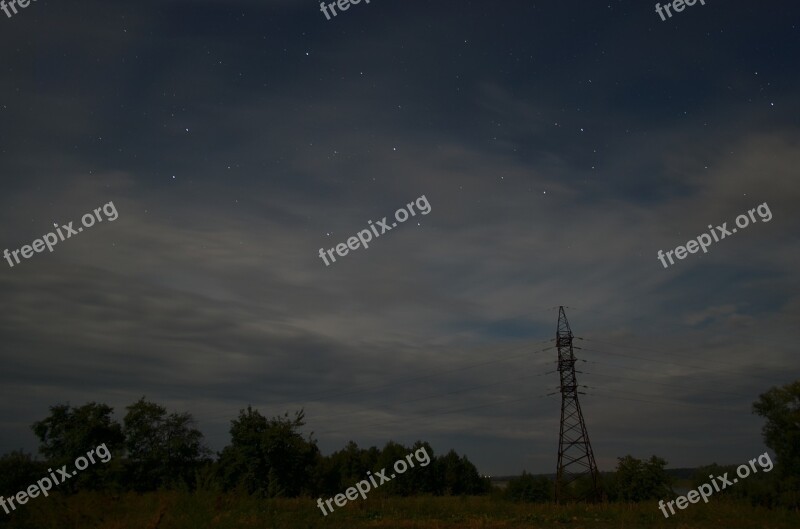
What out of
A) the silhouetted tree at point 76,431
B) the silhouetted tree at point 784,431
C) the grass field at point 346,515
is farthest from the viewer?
the silhouetted tree at point 76,431

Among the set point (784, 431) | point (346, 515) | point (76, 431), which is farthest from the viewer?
point (76, 431)

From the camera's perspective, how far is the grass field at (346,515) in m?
12.4

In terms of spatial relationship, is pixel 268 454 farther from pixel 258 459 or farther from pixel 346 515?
pixel 346 515

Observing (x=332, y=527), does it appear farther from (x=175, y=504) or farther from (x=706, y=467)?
(x=706, y=467)

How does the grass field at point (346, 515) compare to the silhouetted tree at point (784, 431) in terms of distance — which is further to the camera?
the silhouetted tree at point (784, 431)

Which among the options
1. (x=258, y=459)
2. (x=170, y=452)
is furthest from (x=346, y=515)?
(x=170, y=452)

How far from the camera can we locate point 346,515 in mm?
27078

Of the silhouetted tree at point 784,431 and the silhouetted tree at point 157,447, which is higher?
the silhouetted tree at point 157,447

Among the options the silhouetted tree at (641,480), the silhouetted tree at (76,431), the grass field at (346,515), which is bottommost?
the silhouetted tree at (641,480)

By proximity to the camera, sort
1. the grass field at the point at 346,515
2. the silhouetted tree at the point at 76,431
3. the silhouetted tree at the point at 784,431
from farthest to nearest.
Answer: the silhouetted tree at the point at 76,431 → the silhouetted tree at the point at 784,431 → the grass field at the point at 346,515

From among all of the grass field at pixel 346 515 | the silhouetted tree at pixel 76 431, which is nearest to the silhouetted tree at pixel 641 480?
the grass field at pixel 346 515

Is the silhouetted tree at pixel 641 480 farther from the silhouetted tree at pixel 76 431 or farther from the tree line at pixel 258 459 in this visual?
the silhouetted tree at pixel 76 431

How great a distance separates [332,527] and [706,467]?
40465 millimetres

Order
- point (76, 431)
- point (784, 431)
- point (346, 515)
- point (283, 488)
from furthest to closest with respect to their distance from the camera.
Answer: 1. point (76, 431)
2. point (784, 431)
3. point (283, 488)
4. point (346, 515)
